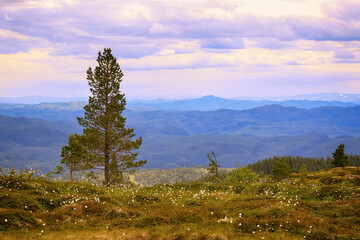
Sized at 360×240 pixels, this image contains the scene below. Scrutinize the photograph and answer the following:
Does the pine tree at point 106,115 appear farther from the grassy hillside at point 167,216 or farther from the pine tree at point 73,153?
the grassy hillside at point 167,216

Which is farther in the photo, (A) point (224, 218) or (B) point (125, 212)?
(B) point (125, 212)

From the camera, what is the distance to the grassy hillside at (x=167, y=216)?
46.1 ft

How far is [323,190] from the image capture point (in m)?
22.4

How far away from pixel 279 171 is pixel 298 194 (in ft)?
148

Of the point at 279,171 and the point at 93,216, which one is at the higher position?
the point at 93,216

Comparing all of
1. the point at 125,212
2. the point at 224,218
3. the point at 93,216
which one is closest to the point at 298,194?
the point at 224,218

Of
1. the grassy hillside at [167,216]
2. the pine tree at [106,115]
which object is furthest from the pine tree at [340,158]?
the grassy hillside at [167,216]

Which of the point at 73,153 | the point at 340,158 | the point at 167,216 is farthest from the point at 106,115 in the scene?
the point at 340,158

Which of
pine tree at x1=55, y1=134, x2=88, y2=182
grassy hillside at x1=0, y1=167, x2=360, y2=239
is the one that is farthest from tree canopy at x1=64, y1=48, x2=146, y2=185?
grassy hillside at x1=0, y1=167, x2=360, y2=239

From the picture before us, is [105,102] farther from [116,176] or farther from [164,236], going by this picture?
[164,236]

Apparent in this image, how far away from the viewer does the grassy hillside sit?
14.0 meters

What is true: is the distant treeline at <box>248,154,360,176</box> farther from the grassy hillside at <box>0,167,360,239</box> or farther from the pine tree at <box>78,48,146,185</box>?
the grassy hillside at <box>0,167,360,239</box>

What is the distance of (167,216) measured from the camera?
17.3 meters

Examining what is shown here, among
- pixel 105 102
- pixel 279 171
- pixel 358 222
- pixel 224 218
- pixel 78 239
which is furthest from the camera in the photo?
pixel 279 171
